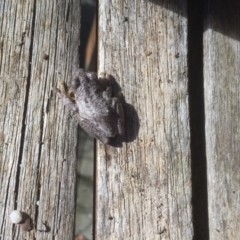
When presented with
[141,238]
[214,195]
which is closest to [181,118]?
[214,195]

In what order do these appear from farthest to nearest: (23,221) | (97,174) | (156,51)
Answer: (156,51), (97,174), (23,221)

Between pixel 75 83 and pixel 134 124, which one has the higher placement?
pixel 75 83

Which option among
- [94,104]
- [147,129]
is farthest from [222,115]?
[94,104]

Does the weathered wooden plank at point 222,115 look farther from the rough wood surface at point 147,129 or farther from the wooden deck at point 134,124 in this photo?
the rough wood surface at point 147,129

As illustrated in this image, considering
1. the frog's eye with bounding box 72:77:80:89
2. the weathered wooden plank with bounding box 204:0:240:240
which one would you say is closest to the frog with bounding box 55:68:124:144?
the frog's eye with bounding box 72:77:80:89

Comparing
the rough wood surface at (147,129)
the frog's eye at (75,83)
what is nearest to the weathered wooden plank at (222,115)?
the rough wood surface at (147,129)

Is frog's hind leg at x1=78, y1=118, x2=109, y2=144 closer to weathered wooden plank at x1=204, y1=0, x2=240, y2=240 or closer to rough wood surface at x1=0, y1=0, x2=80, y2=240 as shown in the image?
rough wood surface at x1=0, y1=0, x2=80, y2=240

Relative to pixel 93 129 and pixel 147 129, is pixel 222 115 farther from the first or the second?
pixel 93 129

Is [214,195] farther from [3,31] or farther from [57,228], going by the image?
[3,31]
